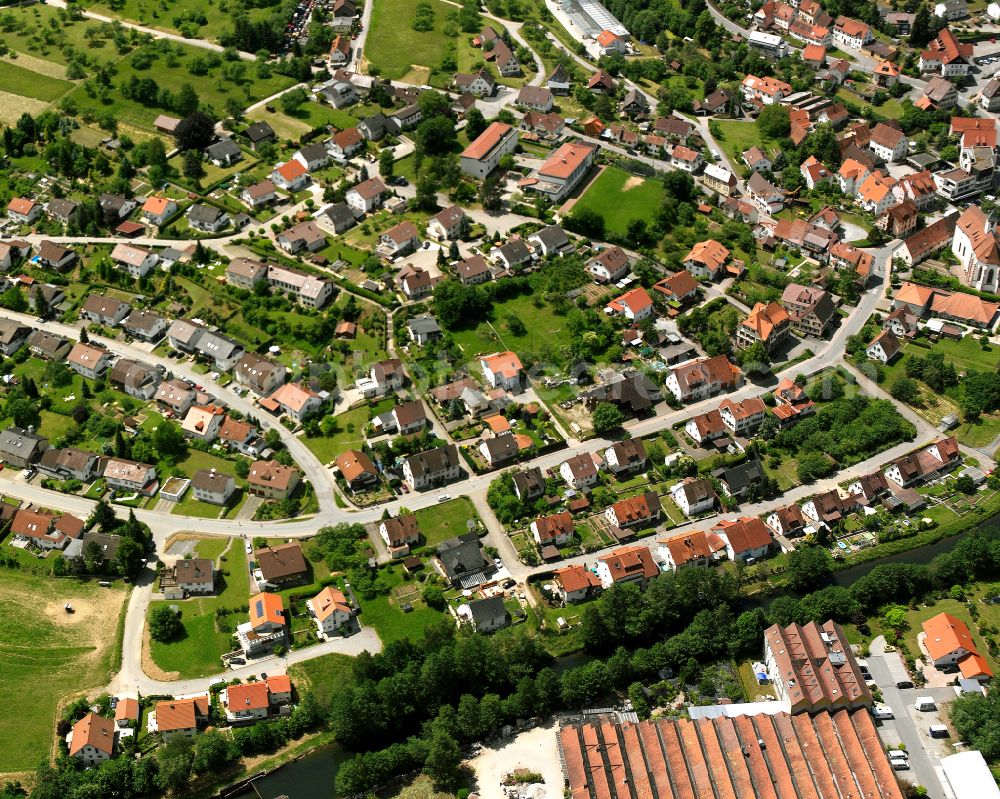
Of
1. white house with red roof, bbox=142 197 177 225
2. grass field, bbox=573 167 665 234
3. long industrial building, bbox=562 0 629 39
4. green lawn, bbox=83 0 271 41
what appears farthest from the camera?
long industrial building, bbox=562 0 629 39

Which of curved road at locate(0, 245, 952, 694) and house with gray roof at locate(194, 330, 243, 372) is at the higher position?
house with gray roof at locate(194, 330, 243, 372)

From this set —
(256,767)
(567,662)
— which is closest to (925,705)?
(567,662)

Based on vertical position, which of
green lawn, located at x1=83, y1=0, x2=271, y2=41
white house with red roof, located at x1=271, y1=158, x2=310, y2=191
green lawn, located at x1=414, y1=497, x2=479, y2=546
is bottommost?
green lawn, located at x1=414, y1=497, x2=479, y2=546

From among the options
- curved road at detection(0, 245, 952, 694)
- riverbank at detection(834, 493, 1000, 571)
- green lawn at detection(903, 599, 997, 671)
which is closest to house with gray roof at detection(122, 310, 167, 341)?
curved road at detection(0, 245, 952, 694)

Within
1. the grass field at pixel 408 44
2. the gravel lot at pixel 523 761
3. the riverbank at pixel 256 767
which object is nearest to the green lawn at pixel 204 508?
the riverbank at pixel 256 767

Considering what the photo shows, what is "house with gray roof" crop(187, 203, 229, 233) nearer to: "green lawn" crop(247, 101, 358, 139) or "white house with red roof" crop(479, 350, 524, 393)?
"green lawn" crop(247, 101, 358, 139)

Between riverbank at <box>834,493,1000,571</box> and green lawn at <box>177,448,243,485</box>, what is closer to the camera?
riverbank at <box>834,493,1000,571</box>
